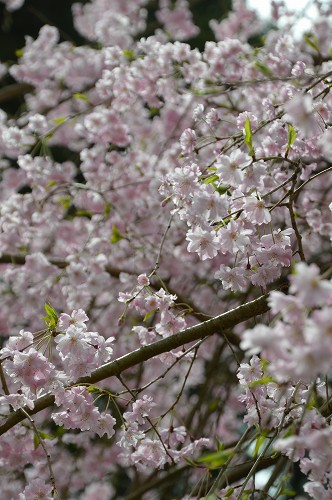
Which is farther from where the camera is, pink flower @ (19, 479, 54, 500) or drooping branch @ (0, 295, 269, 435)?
pink flower @ (19, 479, 54, 500)

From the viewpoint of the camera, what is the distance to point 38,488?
6.41 feet

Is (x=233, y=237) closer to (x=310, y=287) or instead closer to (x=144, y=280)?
(x=144, y=280)

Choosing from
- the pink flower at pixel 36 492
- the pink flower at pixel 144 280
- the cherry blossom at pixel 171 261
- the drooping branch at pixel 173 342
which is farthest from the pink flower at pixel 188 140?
the pink flower at pixel 36 492

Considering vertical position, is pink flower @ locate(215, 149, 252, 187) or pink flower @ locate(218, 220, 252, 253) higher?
pink flower @ locate(215, 149, 252, 187)

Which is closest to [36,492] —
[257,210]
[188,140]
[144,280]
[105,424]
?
[105,424]

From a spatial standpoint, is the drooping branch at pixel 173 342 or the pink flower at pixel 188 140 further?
the pink flower at pixel 188 140

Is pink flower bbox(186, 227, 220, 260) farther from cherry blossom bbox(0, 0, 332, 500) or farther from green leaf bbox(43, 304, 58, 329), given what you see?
green leaf bbox(43, 304, 58, 329)

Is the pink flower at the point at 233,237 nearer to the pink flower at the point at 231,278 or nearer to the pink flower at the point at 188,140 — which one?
the pink flower at the point at 231,278

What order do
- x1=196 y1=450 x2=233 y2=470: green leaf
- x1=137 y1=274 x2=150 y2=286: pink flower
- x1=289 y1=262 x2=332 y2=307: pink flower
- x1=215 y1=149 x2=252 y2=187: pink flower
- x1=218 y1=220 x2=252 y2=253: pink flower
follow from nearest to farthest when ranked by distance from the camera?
1. x1=289 y1=262 x2=332 y2=307: pink flower
2. x1=196 y1=450 x2=233 y2=470: green leaf
3. x1=215 y1=149 x2=252 y2=187: pink flower
4. x1=218 y1=220 x2=252 y2=253: pink flower
5. x1=137 y1=274 x2=150 y2=286: pink flower

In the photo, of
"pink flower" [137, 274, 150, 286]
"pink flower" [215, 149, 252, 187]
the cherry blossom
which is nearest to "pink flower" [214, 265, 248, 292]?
the cherry blossom

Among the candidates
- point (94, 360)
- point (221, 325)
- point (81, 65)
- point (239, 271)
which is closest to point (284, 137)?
point (239, 271)

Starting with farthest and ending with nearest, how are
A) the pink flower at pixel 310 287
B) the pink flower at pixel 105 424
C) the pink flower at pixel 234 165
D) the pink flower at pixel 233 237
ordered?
the pink flower at pixel 105 424 → the pink flower at pixel 233 237 → the pink flower at pixel 234 165 → the pink flower at pixel 310 287

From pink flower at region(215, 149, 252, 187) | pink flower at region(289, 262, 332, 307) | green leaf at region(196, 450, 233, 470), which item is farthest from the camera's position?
pink flower at region(215, 149, 252, 187)

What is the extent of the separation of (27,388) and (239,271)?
67 centimetres
